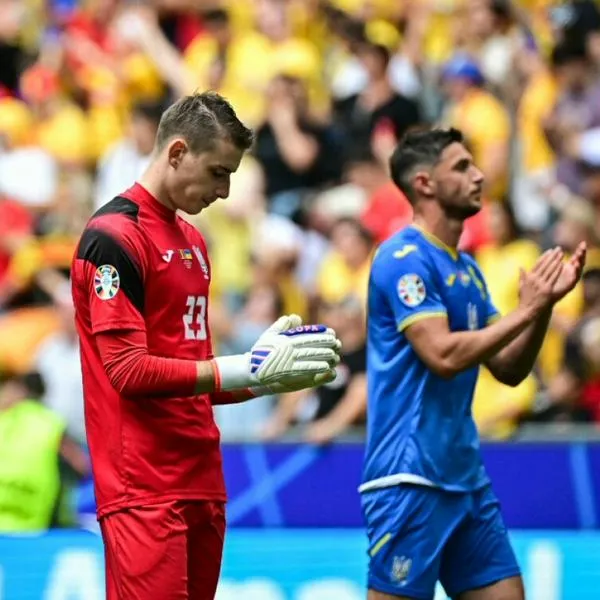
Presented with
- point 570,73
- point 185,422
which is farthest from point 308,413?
point 185,422

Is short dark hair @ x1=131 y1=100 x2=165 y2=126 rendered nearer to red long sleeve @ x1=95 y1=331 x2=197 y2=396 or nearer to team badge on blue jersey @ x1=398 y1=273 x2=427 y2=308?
team badge on blue jersey @ x1=398 y1=273 x2=427 y2=308

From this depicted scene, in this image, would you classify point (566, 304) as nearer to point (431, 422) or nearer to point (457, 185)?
point (457, 185)

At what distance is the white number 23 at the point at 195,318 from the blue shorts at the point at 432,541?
1.23 m

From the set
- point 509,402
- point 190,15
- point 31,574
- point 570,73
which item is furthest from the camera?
point 190,15

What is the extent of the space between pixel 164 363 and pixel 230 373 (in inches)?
8.7

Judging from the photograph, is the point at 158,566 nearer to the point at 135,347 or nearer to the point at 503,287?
the point at 135,347

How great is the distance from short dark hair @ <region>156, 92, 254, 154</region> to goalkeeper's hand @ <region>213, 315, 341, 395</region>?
668 millimetres

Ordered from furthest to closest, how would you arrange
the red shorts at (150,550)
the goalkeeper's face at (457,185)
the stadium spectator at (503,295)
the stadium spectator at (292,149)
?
the stadium spectator at (292,149) < the stadium spectator at (503,295) < the goalkeeper's face at (457,185) < the red shorts at (150,550)

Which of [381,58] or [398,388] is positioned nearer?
[398,388]

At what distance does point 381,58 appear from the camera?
12.1m

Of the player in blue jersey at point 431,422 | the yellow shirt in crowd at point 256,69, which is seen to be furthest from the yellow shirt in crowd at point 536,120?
the player in blue jersey at point 431,422

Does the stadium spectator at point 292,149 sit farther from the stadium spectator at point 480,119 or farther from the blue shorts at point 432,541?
the blue shorts at point 432,541

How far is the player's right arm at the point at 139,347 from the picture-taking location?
504cm

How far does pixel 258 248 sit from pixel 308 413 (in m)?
1.76
